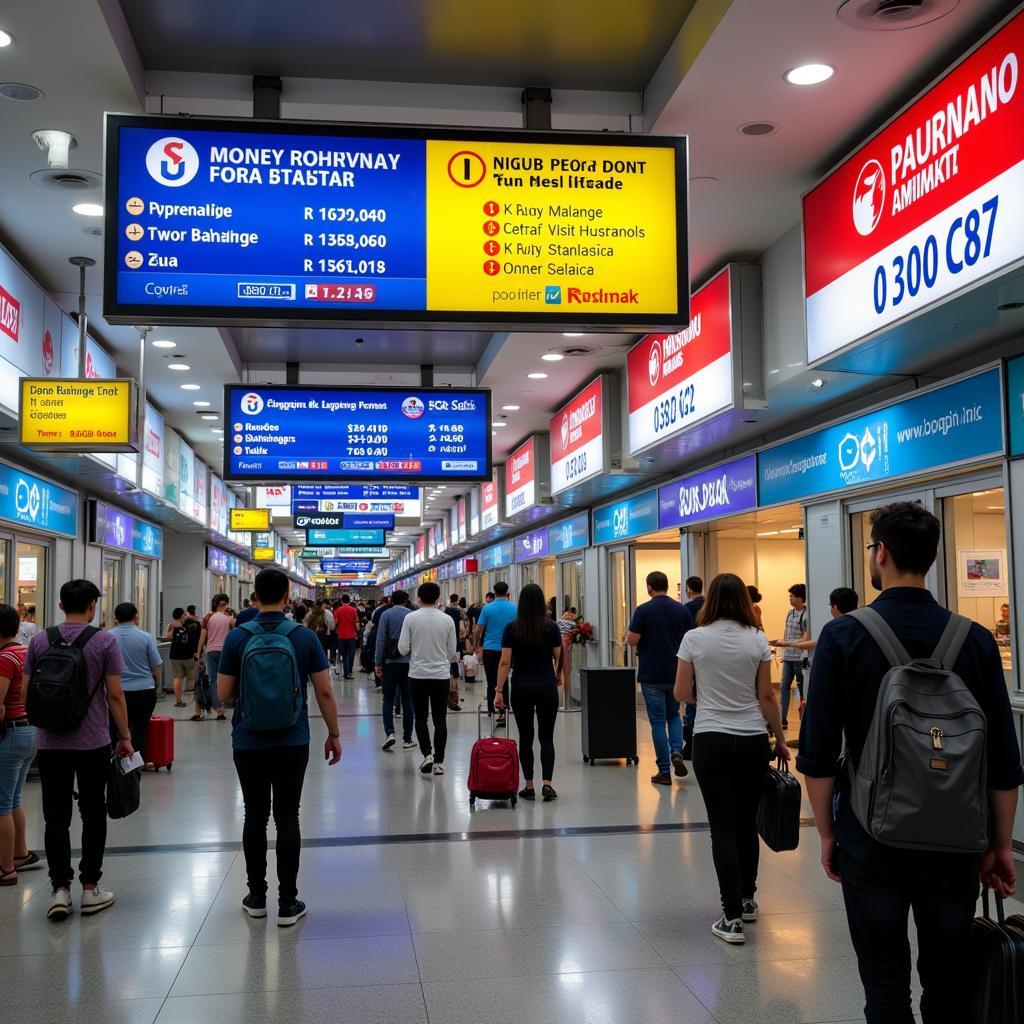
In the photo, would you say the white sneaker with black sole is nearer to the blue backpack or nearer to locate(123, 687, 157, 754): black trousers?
the blue backpack

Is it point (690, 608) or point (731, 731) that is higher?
point (690, 608)

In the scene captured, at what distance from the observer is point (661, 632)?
8391mm

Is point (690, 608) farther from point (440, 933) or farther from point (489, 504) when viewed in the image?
point (489, 504)

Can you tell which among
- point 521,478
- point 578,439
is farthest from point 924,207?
point 521,478

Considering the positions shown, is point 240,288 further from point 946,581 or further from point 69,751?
point 946,581

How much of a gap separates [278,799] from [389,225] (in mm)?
2731

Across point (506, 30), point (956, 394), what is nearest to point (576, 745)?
point (956, 394)

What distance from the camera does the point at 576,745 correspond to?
428 inches

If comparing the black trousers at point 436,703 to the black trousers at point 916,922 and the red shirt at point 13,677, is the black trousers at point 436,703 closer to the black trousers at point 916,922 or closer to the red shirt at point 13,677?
the red shirt at point 13,677

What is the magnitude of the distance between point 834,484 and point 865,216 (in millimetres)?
2905

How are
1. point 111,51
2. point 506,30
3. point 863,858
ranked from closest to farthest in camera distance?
point 863,858 → point 111,51 → point 506,30

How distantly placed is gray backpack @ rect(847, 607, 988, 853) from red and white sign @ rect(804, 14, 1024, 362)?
289cm

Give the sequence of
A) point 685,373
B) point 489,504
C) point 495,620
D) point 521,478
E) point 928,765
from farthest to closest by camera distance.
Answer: point 489,504 → point 521,478 → point 495,620 → point 685,373 → point 928,765

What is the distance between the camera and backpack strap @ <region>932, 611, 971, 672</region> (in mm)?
2549
